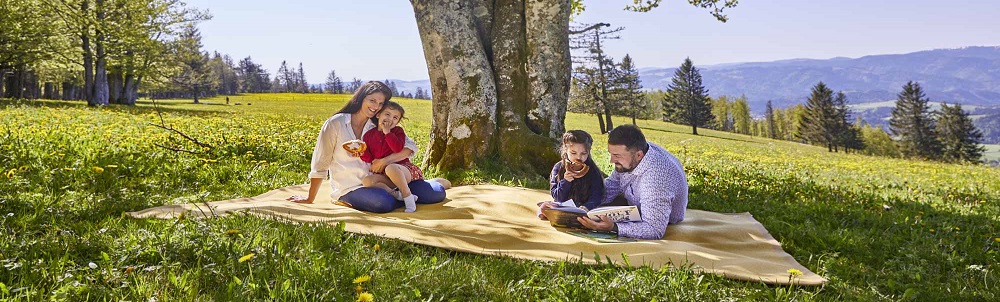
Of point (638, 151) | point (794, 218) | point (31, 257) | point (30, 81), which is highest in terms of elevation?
point (30, 81)

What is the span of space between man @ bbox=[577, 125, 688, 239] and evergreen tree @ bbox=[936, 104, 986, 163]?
76.9 m

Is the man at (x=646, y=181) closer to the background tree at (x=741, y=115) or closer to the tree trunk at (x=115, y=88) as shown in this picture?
the tree trunk at (x=115, y=88)

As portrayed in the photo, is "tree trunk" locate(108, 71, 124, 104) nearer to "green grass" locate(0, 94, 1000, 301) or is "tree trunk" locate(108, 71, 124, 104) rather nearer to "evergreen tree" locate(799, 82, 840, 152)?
"green grass" locate(0, 94, 1000, 301)

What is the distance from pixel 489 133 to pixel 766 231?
4.05 m

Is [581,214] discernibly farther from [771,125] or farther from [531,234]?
[771,125]

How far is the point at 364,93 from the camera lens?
19.3 ft

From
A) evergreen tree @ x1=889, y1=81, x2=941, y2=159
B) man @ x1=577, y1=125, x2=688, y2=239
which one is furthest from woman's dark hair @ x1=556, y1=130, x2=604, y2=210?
evergreen tree @ x1=889, y1=81, x2=941, y2=159

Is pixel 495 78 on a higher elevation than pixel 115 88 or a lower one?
lower

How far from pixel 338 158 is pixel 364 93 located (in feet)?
2.33

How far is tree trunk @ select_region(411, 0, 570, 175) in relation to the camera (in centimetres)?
842

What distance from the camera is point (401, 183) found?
19.5ft

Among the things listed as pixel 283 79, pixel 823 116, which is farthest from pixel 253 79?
pixel 823 116

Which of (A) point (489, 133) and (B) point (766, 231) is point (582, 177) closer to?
(B) point (766, 231)

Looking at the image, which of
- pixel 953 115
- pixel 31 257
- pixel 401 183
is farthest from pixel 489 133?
pixel 953 115
